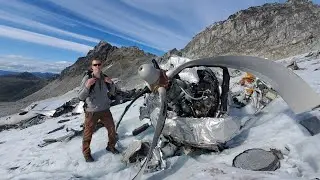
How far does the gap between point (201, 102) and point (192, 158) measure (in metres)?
1.23

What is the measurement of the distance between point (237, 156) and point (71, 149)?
13.0 feet

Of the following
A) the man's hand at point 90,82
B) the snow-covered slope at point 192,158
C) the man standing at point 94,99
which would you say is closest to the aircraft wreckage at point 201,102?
the snow-covered slope at point 192,158

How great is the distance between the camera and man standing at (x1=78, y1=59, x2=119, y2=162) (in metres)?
7.61

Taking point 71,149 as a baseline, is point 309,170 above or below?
above

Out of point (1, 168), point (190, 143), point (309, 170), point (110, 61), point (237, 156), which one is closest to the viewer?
point (309, 170)

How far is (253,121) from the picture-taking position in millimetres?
8789

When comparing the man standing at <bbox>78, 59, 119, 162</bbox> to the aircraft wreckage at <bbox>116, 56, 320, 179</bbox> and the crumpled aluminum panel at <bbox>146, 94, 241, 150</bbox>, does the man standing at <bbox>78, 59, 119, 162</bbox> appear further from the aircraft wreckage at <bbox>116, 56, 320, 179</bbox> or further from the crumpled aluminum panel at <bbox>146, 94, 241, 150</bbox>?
the crumpled aluminum panel at <bbox>146, 94, 241, 150</bbox>

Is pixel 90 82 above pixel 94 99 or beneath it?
above

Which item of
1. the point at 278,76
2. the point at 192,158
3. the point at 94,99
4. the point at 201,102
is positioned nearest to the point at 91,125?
the point at 94,99

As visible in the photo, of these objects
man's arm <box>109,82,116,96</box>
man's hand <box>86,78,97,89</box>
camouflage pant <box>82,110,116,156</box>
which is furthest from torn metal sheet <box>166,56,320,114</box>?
camouflage pant <box>82,110,116,156</box>

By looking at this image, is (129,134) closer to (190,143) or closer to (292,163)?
(190,143)

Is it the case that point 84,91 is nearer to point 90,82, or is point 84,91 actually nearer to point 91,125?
point 90,82

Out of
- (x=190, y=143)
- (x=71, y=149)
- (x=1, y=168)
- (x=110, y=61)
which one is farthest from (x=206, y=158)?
(x=110, y=61)

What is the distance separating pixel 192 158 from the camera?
24.4 ft
